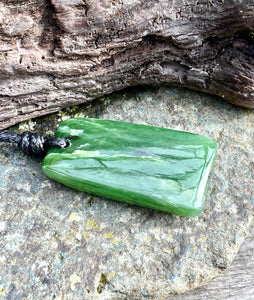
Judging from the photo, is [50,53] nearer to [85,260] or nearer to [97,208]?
[97,208]

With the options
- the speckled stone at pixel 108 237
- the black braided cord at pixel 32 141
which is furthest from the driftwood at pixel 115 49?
the speckled stone at pixel 108 237

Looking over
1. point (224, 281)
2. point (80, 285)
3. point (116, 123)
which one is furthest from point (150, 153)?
point (224, 281)

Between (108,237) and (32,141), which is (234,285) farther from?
(32,141)

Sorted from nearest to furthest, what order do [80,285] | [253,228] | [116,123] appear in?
1. [80,285]
2. [116,123]
3. [253,228]

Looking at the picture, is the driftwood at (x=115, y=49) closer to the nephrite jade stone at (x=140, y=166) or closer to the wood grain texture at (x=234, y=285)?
the nephrite jade stone at (x=140, y=166)

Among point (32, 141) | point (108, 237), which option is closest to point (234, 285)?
point (108, 237)

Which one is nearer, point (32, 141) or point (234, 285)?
point (32, 141)
